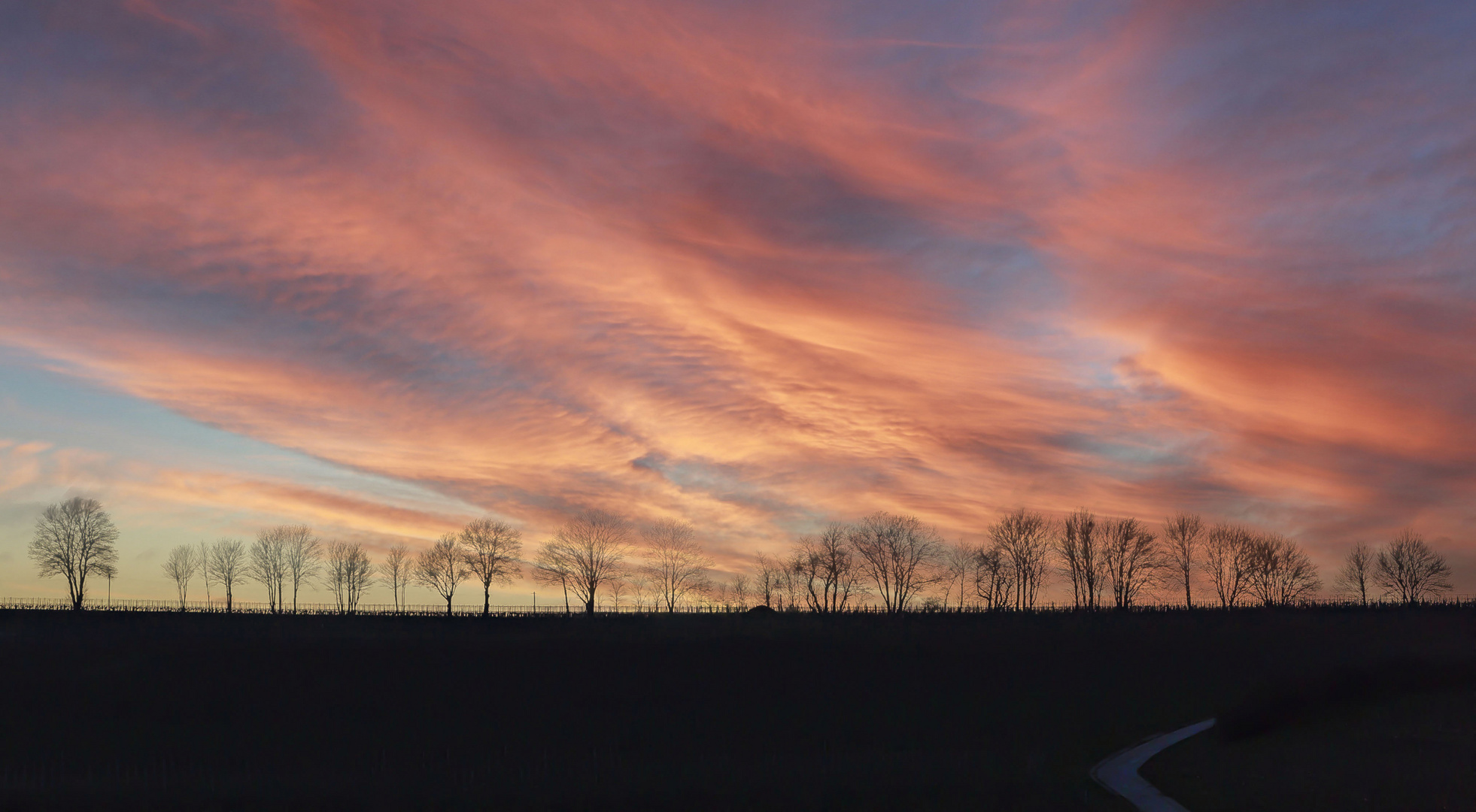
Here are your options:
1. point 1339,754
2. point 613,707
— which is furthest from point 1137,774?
point 613,707

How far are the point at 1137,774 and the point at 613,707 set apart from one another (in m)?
36.6

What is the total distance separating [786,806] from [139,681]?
53.3m

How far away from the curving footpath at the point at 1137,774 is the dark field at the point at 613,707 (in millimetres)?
1245

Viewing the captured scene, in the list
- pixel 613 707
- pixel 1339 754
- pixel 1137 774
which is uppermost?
pixel 1339 754

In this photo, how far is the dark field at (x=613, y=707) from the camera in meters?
45.8

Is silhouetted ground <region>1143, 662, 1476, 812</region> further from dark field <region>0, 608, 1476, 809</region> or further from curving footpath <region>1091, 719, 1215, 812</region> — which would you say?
dark field <region>0, 608, 1476, 809</region>

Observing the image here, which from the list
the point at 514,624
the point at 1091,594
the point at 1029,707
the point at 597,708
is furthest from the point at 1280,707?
the point at 1091,594

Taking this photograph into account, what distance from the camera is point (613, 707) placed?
2790 inches

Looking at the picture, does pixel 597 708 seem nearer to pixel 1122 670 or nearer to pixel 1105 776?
pixel 1105 776

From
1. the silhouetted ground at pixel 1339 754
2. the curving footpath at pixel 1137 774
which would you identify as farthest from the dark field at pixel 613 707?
the curving footpath at pixel 1137 774

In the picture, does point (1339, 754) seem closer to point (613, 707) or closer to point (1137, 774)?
point (1137, 774)

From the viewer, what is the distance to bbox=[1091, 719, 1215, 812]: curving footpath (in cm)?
4106

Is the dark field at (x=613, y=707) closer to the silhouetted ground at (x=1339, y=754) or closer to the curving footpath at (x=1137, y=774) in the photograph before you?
the silhouetted ground at (x=1339, y=754)

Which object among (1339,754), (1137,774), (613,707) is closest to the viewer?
(1339,754)
